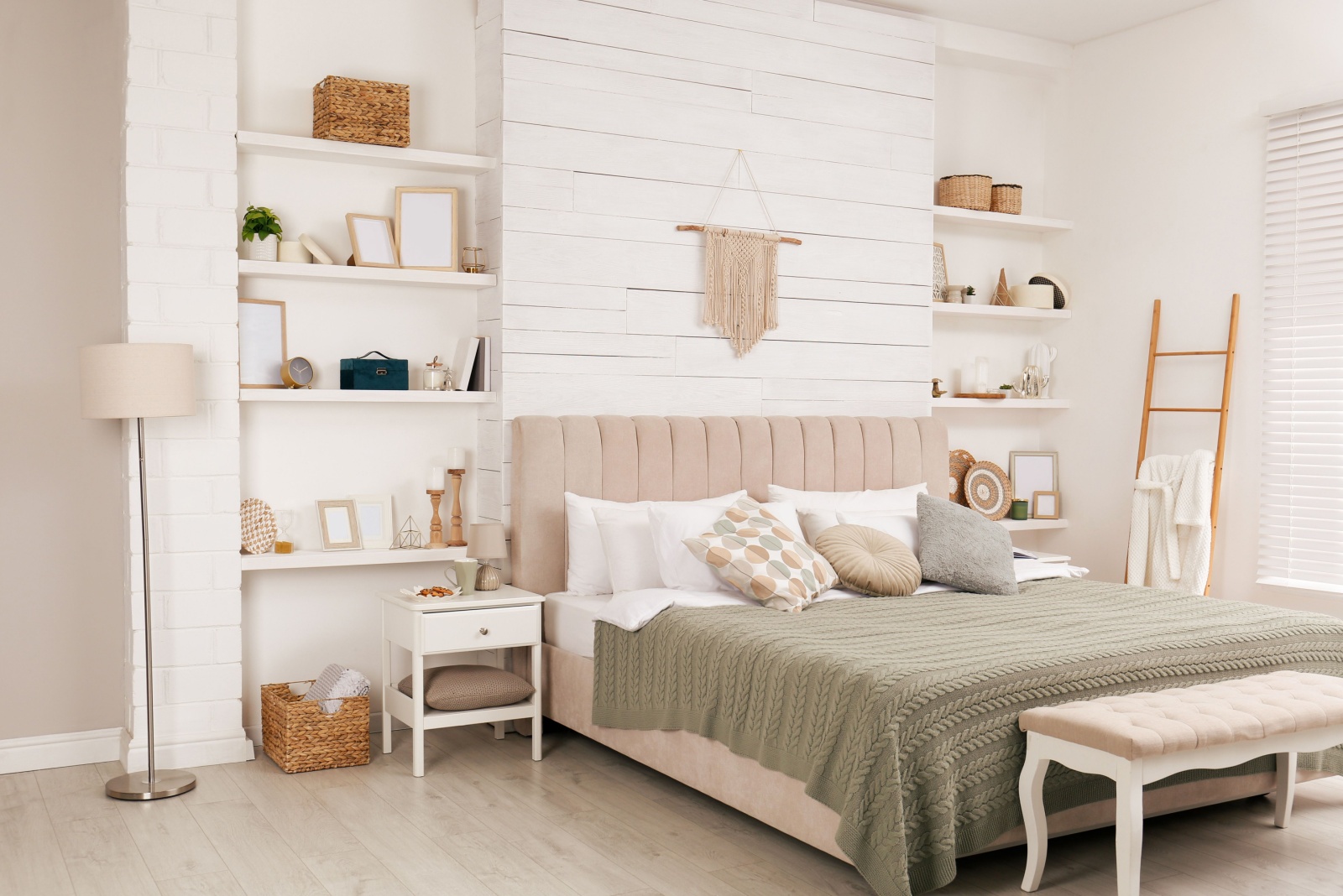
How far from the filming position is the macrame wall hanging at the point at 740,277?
4.70 meters

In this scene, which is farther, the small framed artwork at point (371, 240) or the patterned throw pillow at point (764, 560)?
the small framed artwork at point (371, 240)

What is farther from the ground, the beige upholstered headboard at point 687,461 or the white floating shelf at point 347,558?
the beige upholstered headboard at point 687,461

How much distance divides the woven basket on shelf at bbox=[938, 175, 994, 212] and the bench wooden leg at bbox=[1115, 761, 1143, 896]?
342 cm

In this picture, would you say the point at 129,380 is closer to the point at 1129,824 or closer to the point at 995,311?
the point at 1129,824

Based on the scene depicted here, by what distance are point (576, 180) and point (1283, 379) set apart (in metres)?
3.00

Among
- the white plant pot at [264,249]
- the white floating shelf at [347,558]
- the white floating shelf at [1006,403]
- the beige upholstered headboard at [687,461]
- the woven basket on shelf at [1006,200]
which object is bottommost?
the white floating shelf at [347,558]

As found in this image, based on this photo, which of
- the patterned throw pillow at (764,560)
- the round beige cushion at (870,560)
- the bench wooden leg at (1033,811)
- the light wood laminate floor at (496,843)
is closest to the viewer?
the bench wooden leg at (1033,811)

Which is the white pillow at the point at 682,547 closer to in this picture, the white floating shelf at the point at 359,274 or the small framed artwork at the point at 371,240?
the white floating shelf at the point at 359,274

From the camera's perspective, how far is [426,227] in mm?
4324

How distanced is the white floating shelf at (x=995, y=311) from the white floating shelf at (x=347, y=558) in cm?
252

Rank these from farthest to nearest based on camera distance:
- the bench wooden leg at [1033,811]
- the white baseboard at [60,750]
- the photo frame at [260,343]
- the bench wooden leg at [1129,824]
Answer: the photo frame at [260,343]
the white baseboard at [60,750]
the bench wooden leg at [1033,811]
the bench wooden leg at [1129,824]

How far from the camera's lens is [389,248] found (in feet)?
14.1

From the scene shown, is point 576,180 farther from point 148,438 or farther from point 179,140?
point 148,438

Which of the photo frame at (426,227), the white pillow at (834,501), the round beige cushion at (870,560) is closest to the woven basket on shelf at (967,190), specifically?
the white pillow at (834,501)
